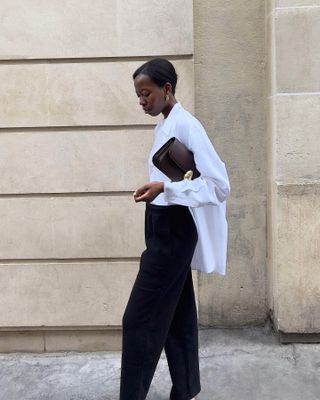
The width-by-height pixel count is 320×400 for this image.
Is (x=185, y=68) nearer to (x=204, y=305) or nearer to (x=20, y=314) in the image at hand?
(x=204, y=305)

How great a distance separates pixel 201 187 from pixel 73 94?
171 centimetres

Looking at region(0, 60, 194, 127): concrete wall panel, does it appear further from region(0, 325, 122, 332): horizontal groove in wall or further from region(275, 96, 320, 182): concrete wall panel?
region(0, 325, 122, 332): horizontal groove in wall

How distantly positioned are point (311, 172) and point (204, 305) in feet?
4.12

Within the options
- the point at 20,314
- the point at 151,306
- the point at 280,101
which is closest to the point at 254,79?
the point at 280,101

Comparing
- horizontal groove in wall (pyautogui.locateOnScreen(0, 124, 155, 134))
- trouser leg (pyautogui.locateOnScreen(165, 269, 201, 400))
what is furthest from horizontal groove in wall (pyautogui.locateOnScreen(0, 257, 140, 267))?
trouser leg (pyautogui.locateOnScreen(165, 269, 201, 400))

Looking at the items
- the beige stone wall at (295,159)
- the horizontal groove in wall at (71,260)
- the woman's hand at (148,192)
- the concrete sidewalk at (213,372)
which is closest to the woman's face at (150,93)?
the woman's hand at (148,192)

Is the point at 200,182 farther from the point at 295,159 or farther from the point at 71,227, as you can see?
the point at 71,227

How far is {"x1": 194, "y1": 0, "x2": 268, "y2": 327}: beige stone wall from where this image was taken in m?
4.13

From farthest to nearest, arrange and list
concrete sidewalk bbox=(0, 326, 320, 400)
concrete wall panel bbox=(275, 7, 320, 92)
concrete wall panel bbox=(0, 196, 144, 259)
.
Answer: concrete wall panel bbox=(0, 196, 144, 259) → concrete wall panel bbox=(275, 7, 320, 92) → concrete sidewalk bbox=(0, 326, 320, 400)

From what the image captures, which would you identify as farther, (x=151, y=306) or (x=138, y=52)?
(x=138, y=52)

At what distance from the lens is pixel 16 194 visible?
4105mm

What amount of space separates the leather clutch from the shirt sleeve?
36 millimetres

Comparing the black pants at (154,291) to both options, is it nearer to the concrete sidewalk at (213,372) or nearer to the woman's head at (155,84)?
the woman's head at (155,84)

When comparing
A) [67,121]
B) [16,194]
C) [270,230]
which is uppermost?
[67,121]
